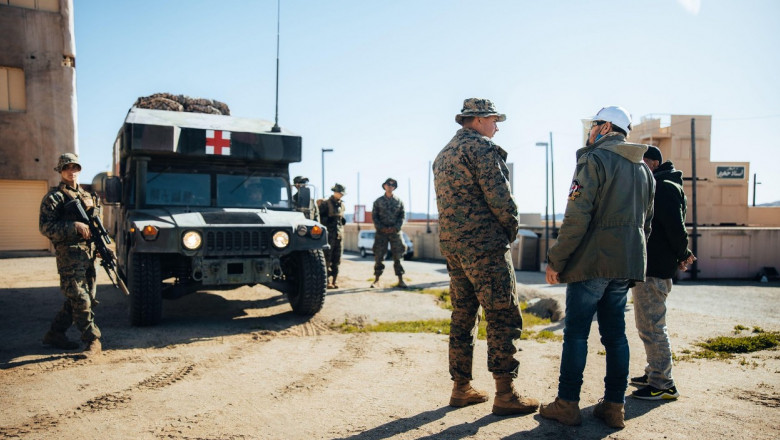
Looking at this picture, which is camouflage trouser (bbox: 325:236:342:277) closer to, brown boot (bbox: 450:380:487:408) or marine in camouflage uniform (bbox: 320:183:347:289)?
marine in camouflage uniform (bbox: 320:183:347:289)

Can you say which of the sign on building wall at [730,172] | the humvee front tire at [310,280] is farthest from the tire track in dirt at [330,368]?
the sign on building wall at [730,172]

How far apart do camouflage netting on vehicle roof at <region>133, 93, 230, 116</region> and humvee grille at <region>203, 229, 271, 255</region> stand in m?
4.37

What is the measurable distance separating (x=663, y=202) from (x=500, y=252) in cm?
131

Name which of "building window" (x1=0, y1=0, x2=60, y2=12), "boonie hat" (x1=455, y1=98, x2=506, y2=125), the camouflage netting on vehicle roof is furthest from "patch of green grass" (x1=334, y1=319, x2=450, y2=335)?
"building window" (x1=0, y1=0, x2=60, y2=12)

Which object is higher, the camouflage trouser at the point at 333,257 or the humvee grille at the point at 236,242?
the humvee grille at the point at 236,242

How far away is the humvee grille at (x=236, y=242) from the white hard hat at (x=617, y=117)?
4234 mm

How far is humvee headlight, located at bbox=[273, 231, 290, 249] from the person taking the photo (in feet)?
22.3

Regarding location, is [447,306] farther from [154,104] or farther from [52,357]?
[154,104]

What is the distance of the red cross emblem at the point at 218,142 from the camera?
754 centimetres

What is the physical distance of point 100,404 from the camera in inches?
154

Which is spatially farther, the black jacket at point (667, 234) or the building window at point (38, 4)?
the building window at point (38, 4)

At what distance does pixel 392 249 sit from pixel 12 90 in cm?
1261

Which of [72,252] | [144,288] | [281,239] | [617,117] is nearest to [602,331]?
[617,117]

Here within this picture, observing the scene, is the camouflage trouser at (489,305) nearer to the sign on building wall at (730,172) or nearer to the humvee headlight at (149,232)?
the humvee headlight at (149,232)
